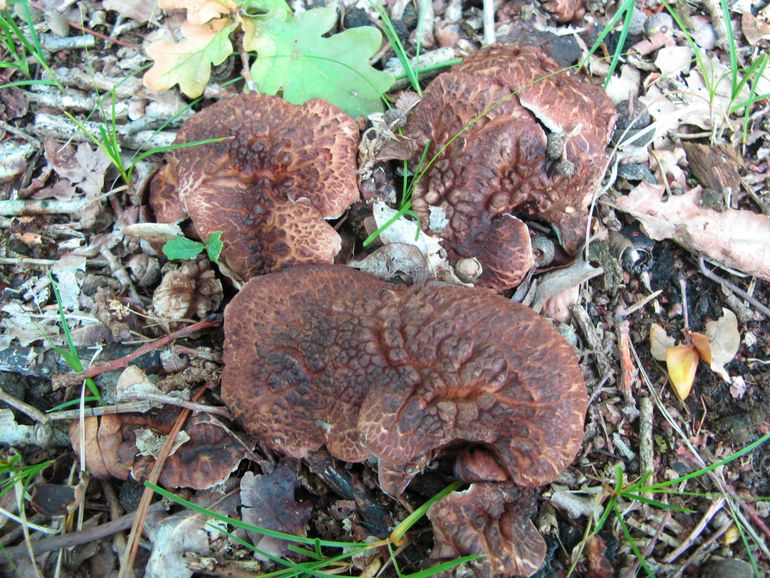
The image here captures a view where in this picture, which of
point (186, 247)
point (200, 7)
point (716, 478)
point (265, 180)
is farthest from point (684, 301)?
point (200, 7)

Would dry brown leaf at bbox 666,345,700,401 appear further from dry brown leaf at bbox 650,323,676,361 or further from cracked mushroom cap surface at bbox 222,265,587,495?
cracked mushroom cap surface at bbox 222,265,587,495

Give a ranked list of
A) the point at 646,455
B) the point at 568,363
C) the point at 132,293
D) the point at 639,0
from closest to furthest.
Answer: the point at 568,363 → the point at 646,455 → the point at 132,293 → the point at 639,0

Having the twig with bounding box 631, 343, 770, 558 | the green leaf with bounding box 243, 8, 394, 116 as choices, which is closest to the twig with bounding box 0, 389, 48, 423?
the green leaf with bounding box 243, 8, 394, 116

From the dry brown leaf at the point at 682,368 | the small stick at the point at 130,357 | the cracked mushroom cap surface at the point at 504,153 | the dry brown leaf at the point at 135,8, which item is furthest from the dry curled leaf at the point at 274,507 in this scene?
the dry brown leaf at the point at 135,8

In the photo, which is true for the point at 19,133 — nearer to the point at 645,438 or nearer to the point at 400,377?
the point at 400,377

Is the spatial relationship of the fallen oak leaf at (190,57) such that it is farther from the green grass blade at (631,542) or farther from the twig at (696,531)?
the twig at (696,531)

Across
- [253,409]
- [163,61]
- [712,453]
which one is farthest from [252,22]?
[712,453]

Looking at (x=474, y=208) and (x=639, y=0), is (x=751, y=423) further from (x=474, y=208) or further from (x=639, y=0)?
(x=639, y=0)
